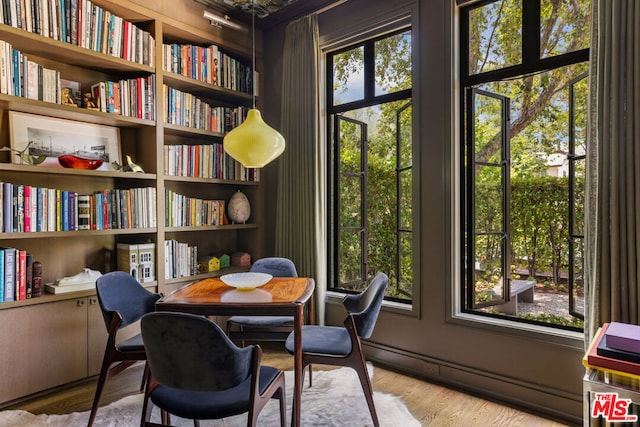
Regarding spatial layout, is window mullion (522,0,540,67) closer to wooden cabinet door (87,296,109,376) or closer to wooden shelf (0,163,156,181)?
wooden shelf (0,163,156,181)

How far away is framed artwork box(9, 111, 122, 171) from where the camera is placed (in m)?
2.70

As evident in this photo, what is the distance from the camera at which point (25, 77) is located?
262 cm

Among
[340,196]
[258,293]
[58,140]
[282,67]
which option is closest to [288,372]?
[258,293]

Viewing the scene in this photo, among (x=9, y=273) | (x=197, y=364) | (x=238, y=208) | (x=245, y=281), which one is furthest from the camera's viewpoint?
(x=238, y=208)

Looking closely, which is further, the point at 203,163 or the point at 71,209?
the point at 203,163

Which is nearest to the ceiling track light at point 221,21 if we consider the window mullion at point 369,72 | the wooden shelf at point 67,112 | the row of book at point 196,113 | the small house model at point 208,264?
the row of book at point 196,113

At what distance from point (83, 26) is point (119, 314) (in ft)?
6.57

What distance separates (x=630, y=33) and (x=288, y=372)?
290cm

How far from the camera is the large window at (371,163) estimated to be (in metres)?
3.30

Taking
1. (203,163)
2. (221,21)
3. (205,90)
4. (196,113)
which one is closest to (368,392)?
(203,163)

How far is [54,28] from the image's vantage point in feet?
8.81

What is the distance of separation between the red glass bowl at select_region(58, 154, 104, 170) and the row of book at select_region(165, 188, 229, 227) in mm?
589

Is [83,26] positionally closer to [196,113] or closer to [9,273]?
[196,113]

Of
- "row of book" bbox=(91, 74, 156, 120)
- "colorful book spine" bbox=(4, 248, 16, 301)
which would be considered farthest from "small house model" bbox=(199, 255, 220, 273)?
"colorful book spine" bbox=(4, 248, 16, 301)
